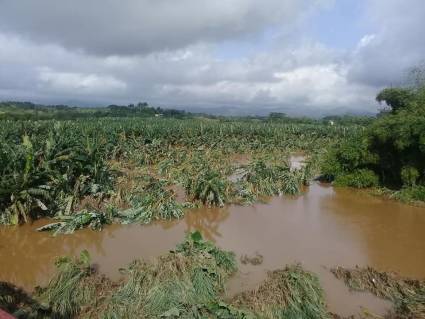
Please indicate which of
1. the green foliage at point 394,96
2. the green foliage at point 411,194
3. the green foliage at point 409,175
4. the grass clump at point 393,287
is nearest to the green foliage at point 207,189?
the grass clump at point 393,287

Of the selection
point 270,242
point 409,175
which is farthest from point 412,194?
point 270,242

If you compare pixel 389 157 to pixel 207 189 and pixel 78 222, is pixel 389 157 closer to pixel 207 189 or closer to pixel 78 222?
pixel 207 189

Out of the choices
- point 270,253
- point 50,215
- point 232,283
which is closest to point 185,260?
point 232,283

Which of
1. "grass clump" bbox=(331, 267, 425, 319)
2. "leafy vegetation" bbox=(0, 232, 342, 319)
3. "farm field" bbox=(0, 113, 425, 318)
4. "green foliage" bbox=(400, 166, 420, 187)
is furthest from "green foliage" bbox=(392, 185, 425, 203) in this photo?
"leafy vegetation" bbox=(0, 232, 342, 319)

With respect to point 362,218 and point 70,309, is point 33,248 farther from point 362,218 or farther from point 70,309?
point 362,218

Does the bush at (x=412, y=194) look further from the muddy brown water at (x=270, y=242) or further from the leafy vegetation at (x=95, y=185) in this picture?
the leafy vegetation at (x=95, y=185)
